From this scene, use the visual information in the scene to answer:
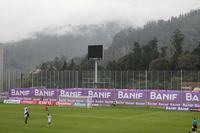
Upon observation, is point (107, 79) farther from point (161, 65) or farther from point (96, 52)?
point (161, 65)

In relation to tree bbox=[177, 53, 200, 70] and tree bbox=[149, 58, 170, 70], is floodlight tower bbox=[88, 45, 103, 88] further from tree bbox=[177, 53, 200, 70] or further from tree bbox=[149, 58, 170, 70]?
tree bbox=[149, 58, 170, 70]

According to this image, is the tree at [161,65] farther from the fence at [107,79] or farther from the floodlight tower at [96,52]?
the floodlight tower at [96,52]

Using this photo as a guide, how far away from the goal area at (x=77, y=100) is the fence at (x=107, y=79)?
1566cm

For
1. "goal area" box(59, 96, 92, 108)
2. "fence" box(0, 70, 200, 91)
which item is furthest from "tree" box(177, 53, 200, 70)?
→ "goal area" box(59, 96, 92, 108)

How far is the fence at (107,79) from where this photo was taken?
335 ft

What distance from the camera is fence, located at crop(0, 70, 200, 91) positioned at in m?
102

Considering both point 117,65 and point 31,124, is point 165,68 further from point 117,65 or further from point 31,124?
point 31,124

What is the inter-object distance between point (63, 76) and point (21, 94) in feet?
64.1

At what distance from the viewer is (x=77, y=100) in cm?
8194

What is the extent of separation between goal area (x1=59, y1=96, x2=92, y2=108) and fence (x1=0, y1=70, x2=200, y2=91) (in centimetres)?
1566

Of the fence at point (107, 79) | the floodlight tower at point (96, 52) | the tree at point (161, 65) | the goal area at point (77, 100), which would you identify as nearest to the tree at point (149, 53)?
the tree at point (161, 65)

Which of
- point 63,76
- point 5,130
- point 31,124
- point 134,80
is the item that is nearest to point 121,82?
point 134,80

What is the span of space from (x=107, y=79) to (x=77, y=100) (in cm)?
2686

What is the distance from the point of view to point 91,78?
10862cm
